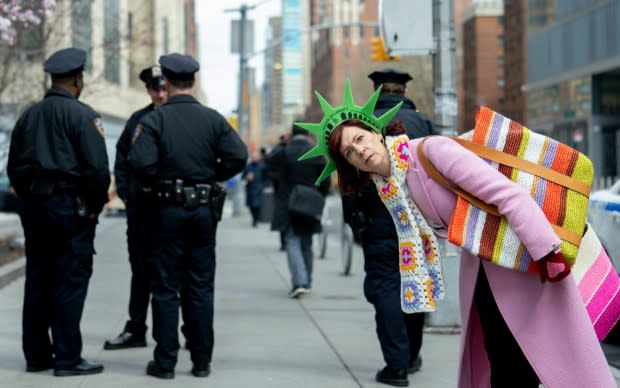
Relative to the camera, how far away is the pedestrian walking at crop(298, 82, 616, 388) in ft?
13.5

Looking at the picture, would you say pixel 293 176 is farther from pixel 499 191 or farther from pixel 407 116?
pixel 499 191

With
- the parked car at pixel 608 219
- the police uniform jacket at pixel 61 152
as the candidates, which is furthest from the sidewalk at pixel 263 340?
the parked car at pixel 608 219

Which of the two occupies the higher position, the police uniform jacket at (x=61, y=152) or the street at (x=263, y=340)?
the police uniform jacket at (x=61, y=152)

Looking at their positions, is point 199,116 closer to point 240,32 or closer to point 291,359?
point 291,359

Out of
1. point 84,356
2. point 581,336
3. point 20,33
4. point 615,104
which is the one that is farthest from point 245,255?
point 615,104

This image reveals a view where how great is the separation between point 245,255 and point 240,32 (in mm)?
20582

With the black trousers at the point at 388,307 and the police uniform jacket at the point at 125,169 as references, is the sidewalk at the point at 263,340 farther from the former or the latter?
the police uniform jacket at the point at 125,169

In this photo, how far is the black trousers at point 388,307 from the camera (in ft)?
22.2

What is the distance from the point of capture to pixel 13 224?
26.1 meters

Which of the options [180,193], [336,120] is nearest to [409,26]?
[180,193]

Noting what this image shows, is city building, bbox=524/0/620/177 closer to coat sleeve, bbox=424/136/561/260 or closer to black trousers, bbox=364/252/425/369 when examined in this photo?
black trousers, bbox=364/252/425/369

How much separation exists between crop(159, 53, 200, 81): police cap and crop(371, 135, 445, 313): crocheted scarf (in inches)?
107

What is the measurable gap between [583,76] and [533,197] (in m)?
45.3

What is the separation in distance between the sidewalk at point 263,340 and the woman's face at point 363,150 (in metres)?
A: 2.59
